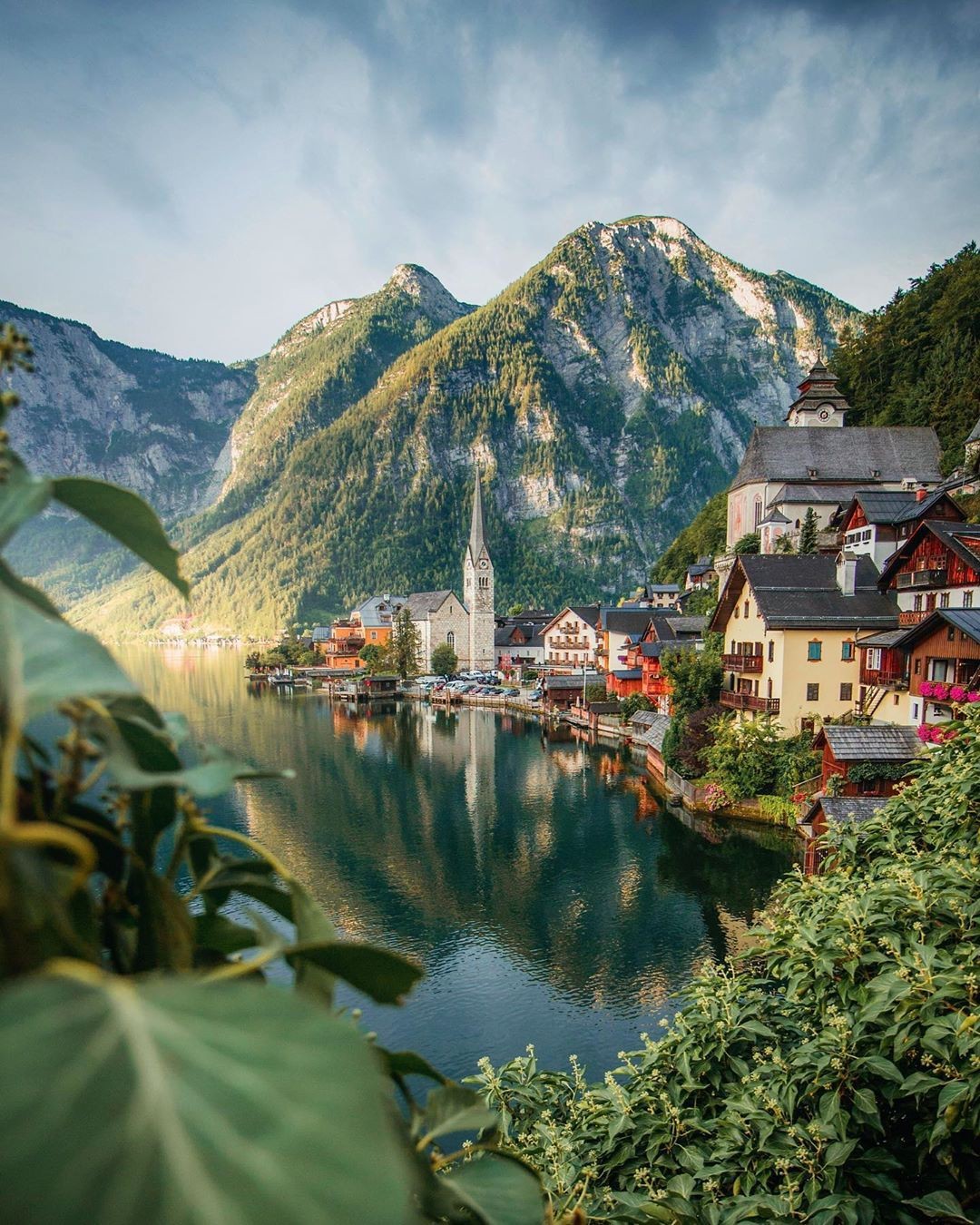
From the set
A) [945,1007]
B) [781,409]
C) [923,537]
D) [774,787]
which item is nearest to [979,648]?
[923,537]

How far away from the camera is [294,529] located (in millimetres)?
152500

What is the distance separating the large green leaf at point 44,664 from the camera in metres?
0.50

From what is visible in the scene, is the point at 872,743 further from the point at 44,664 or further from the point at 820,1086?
the point at 44,664

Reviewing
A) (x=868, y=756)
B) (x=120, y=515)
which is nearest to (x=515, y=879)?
(x=868, y=756)

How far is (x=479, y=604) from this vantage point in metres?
80.8

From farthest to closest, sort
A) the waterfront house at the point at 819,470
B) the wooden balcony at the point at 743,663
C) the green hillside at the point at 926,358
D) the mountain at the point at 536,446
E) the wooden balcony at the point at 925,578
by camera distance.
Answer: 1. the mountain at the point at 536,446
2. the green hillside at the point at 926,358
3. the waterfront house at the point at 819,470
4. the wooden balcony at the point at 743,663
5. the wooden balcony at the point at 925,578

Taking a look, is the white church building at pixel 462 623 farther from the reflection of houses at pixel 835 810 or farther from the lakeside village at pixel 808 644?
the reflection of houses at pixel 835 810

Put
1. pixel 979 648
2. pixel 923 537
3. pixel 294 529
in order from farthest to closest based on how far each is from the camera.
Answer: pixel 294 529, pixel 923 537, pixel 979 648

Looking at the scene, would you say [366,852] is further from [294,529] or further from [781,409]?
[781,409]

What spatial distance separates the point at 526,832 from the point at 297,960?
81.4 feet

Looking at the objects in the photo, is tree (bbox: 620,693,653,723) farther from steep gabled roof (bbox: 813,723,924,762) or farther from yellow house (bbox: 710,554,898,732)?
steep gabled roof (bbox: 813,723,924,762)

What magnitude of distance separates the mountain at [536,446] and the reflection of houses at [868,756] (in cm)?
10848

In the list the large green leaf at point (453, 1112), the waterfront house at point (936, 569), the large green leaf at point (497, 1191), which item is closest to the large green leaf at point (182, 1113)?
the large green leaf at point (497, 1191)

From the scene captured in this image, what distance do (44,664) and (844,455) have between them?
2159 inches
